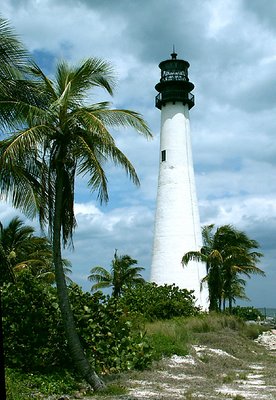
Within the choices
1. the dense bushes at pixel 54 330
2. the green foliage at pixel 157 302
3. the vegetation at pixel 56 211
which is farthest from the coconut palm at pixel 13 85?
the green foliage at pixel 157 302

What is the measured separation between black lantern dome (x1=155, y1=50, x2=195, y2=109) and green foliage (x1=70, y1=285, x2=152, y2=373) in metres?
21.5

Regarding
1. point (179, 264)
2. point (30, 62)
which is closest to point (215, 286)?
point (179, 264)

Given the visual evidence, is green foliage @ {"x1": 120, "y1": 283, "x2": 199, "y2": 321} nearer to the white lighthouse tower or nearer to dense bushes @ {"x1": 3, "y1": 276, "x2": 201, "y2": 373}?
the white lighthouse tower

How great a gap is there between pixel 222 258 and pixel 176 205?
4.60 m

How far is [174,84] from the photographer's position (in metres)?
34.2

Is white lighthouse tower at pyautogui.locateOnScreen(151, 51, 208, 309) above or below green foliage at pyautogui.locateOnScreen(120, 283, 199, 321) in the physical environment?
above

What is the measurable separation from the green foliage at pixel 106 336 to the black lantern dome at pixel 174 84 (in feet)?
70.7

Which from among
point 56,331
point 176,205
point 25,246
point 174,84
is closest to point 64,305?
point 56,331

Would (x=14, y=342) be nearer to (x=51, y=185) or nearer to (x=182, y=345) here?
(x=51, y=185)

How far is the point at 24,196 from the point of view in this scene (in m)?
12.6

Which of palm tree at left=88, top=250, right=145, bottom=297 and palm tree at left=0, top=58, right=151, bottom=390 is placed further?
palm tree at left=88, top=250, right=145, bottom=297

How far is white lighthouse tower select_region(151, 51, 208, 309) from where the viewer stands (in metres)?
31.2

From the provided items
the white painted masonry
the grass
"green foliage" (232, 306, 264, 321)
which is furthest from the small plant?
"green foliage" (232, 306, 264, 321)

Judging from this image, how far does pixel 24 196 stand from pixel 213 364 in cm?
805
